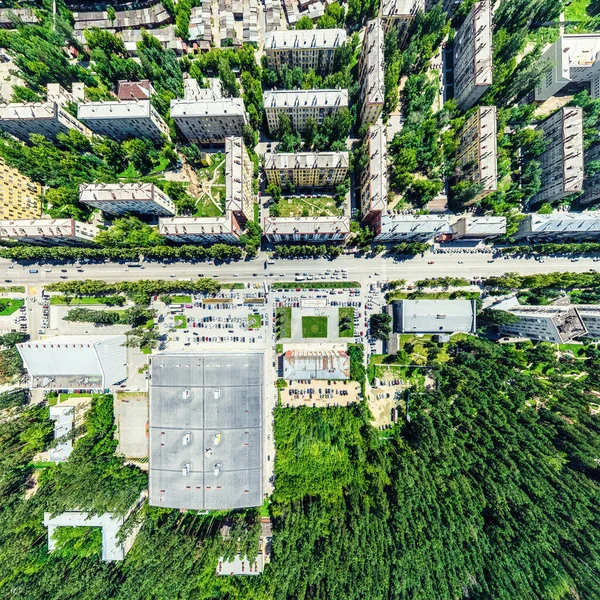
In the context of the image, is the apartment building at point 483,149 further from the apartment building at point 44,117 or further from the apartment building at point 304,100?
the apartment building at point 44,117

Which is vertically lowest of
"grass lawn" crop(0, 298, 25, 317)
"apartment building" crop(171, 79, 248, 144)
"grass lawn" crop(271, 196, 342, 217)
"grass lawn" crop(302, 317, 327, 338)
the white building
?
the white building

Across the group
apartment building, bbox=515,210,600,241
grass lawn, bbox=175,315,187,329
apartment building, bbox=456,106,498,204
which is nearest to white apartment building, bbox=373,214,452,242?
apartment building, bbox=456,106,498,204

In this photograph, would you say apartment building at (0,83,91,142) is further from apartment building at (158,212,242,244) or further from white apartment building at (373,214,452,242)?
white apartment building at (373,214,452,242)

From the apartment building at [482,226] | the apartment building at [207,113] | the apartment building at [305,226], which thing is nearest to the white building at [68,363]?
the apartment building at [305,226]

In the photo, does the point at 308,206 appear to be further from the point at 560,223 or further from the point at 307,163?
the point at 560,223

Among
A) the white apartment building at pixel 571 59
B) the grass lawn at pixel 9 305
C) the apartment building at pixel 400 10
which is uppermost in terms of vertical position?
the apartment building at pixel 400 10

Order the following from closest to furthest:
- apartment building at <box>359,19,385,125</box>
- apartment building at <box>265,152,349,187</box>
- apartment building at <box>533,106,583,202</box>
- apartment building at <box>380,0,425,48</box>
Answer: apartment building at <box>359,19,385,125</box> → apartment building at <box>265,152,349,187</box> → apartment building at <box>533,106,583,202</box> → apartment building at <box>380,0,425,48</box>

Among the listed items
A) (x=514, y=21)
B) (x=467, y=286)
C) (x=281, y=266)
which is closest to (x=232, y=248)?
(x=281, y=266)
